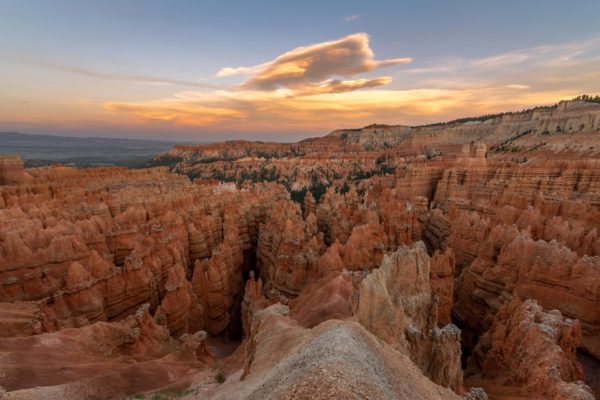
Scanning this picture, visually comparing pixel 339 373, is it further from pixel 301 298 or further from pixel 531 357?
pixel 301 298

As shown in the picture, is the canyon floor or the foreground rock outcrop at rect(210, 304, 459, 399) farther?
the canyon floor

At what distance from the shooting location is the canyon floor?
1027cm

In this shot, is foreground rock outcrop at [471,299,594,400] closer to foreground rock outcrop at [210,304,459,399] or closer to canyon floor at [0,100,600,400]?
canyon floor at [0,100,600,400]

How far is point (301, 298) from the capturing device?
20.1 meters

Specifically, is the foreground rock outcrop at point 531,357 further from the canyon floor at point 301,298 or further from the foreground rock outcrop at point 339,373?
the foreground rock outcrop at point 339,373

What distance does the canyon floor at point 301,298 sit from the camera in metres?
10.3

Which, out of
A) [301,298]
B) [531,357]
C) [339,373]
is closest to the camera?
[339,373]

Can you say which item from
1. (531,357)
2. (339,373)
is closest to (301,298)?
(531,357)

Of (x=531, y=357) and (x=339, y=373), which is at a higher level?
(x=339, y=373)

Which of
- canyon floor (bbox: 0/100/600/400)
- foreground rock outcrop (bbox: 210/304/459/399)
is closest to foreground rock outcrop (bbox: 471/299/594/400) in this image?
canyon floor (bbox: 0/100/600/400)

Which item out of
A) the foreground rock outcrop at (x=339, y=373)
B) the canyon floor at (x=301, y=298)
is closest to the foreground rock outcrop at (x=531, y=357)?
the canyon floor at (x=301, y=298)

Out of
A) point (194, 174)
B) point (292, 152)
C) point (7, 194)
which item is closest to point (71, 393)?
point (7, 194)

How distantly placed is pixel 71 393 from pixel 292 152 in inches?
7141

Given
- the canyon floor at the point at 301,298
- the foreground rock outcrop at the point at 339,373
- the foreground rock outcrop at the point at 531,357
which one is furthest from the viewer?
the foreground rock outcrop at the point at 531,357
